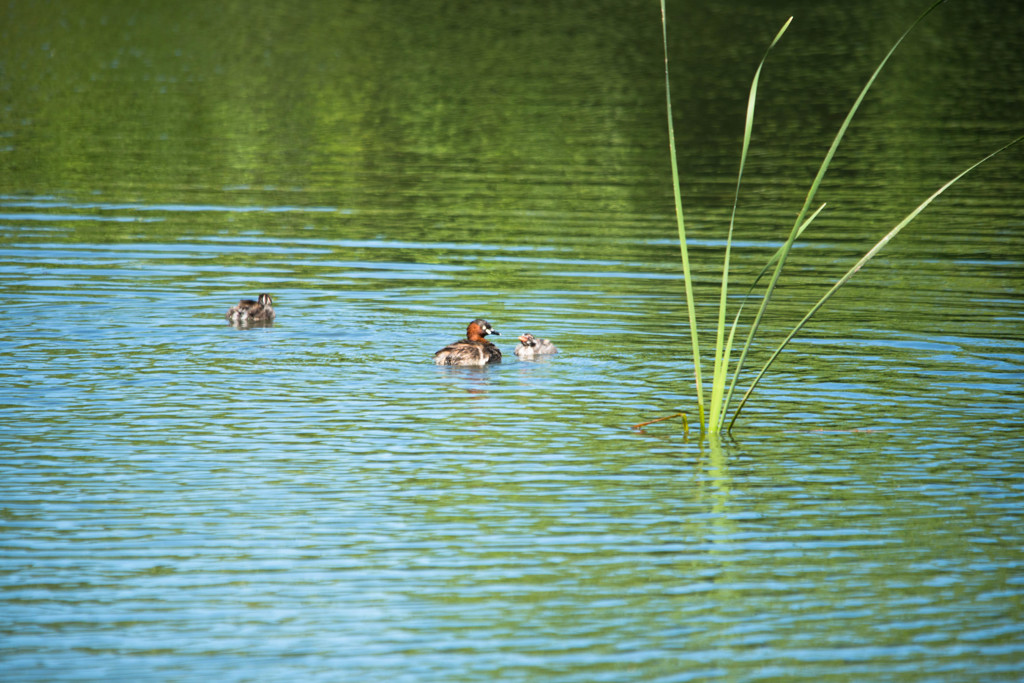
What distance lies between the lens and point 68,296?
1828cm

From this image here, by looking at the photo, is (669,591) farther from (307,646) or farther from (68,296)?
(68,296)

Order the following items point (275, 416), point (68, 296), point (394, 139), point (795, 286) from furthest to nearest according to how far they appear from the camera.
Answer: point (394, 139), point (795, 286), point (68, 296), point (275, 416)

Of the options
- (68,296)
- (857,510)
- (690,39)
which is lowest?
(857,510)

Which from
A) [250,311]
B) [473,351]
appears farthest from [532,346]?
[250,311]

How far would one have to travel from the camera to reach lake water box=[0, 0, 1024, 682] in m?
8.75

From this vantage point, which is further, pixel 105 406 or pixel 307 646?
pixel 105 406

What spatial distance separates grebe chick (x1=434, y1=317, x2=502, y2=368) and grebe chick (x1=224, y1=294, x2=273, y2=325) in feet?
7.57

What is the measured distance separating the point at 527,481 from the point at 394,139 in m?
23.6

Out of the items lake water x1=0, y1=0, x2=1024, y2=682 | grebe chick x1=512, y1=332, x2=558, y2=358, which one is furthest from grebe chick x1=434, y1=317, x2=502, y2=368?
grebe chick x1=512, y1=332, x2=558, y2=358

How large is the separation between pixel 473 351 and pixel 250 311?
2.82m

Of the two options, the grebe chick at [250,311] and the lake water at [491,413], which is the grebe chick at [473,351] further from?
the grebe chick at [250,311]

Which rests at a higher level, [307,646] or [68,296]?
[68,296]

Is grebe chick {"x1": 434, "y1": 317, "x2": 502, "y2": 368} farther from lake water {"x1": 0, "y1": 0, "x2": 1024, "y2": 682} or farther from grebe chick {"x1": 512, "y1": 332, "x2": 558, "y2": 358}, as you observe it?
grebe chick {"x1": 512, "y1": 332, "x2": 558, "y2": 358}

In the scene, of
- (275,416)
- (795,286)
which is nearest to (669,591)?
(275,416)
